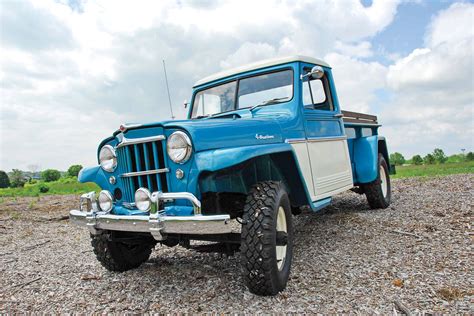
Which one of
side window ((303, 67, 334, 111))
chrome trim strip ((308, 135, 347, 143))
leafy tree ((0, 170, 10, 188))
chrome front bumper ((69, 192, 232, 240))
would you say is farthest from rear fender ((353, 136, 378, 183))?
leafy tree ((0, 170, 10, 188))

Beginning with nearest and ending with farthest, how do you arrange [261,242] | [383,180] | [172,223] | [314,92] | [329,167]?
[172,223] → [261,242] → [329,167] → [314,92] → [383,180]

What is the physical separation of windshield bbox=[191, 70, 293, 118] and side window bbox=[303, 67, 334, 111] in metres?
0.26

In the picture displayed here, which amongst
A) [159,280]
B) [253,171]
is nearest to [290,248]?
[253,171]

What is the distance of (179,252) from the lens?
4844mm

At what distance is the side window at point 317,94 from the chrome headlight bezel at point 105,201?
2.43 meters

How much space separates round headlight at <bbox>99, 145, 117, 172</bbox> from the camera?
350 centimetres

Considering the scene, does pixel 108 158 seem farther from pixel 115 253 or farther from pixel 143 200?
pixel 115 253

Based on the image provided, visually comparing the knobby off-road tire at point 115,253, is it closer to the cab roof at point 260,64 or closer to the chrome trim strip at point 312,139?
the chrome trim strip at point 312,139

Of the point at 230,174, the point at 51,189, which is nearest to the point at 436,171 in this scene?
the point at 230,174

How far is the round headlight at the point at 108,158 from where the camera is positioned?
3502 millimetres

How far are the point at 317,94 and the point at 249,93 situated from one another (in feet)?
3.20

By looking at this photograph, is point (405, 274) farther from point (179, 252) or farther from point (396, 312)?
point (179, 252)

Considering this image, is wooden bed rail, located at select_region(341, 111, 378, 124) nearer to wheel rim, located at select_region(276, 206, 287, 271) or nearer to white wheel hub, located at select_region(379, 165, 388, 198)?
white wheel hub, located at select_region(379, 165, 388, 198)

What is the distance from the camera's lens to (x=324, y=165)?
15.2 ft
